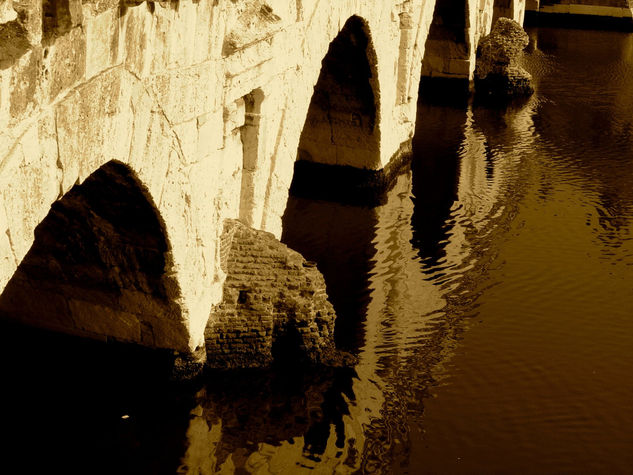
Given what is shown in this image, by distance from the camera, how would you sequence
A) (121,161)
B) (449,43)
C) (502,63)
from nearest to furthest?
1. (121,161)
2. (449,43)
3. (502,63)

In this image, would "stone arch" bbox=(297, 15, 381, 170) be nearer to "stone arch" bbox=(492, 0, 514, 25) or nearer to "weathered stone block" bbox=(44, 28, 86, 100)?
"weathered stone block" bbox=(44, 28, 86, 100)

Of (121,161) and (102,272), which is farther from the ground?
(121,161)

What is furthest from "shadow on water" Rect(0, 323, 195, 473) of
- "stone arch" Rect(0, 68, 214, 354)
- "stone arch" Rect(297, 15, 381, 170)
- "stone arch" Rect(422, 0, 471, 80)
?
"stone arch" Rect(422, 0, 471, 80)

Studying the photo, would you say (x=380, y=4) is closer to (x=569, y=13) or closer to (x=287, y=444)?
(x=287, y=444)

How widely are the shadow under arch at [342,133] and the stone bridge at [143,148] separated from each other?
764mm

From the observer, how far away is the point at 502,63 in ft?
42.0

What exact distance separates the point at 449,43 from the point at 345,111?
15.4ft

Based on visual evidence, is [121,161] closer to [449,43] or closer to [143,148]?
[143,148]

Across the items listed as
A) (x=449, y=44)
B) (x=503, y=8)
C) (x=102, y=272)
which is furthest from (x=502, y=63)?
(x=102, y=272)

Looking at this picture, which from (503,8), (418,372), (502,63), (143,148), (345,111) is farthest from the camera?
(503,8)

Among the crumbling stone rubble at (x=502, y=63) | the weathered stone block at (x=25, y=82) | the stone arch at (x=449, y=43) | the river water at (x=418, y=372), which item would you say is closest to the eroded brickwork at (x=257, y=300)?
the river water at (x=418, y=372)

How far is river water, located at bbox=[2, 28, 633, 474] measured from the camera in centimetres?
491

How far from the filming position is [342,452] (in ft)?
16.0

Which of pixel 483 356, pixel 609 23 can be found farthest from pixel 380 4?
pixel 609 23
